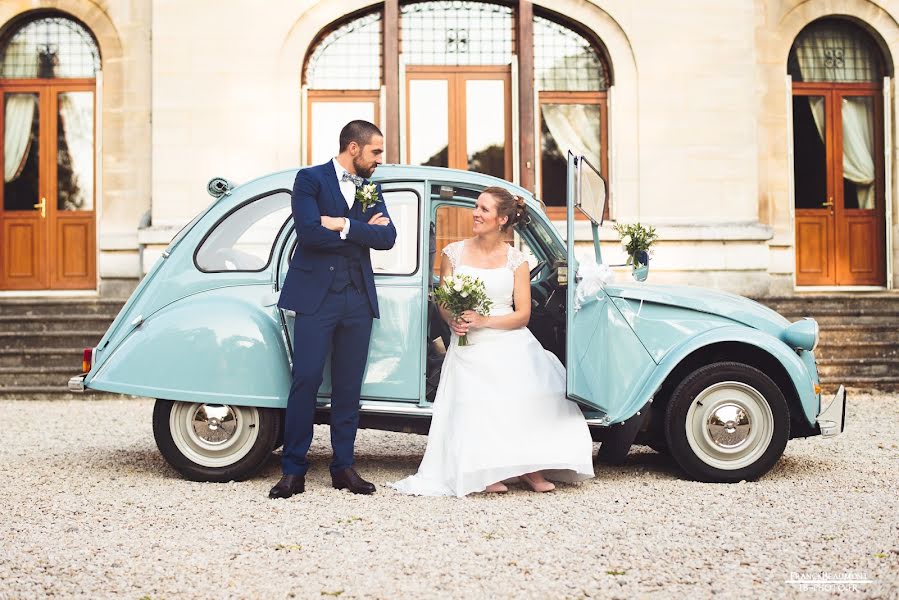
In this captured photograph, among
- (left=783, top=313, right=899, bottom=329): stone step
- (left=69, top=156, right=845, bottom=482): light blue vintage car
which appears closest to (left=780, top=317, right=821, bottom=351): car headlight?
(left=69, top=156, right=845, bottom=482): light blue vintage car

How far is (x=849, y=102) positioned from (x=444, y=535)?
12079 millimetres

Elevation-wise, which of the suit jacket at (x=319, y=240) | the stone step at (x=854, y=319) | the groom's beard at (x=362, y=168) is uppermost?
the groom's beard at (x=362, y=168)

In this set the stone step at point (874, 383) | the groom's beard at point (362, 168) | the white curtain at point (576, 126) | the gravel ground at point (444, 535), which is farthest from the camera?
the white curtain at point (576, 126)

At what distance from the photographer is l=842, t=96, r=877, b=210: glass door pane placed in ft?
45.7

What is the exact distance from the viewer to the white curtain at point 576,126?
12.9 metres

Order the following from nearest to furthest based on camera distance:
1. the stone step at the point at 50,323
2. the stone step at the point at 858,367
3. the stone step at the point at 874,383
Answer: the stone step at the point at 874,383
the stone step at the point at 858,367
the stone step at the point at 50,323

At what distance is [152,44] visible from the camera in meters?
12.3

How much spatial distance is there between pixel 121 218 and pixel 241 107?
8.53ft

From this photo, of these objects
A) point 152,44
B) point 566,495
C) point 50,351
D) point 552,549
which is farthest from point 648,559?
point 152,44

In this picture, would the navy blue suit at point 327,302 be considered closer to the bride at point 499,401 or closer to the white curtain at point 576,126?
the bride at point 499,401

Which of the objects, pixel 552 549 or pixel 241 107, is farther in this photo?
pixel 241 107

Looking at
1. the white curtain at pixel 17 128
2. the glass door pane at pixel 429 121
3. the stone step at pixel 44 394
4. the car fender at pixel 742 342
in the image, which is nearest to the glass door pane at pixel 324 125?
the glass door pane at pixel 429 121

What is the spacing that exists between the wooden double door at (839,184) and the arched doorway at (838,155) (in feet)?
0.05

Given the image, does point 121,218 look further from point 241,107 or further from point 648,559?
point 648,559
